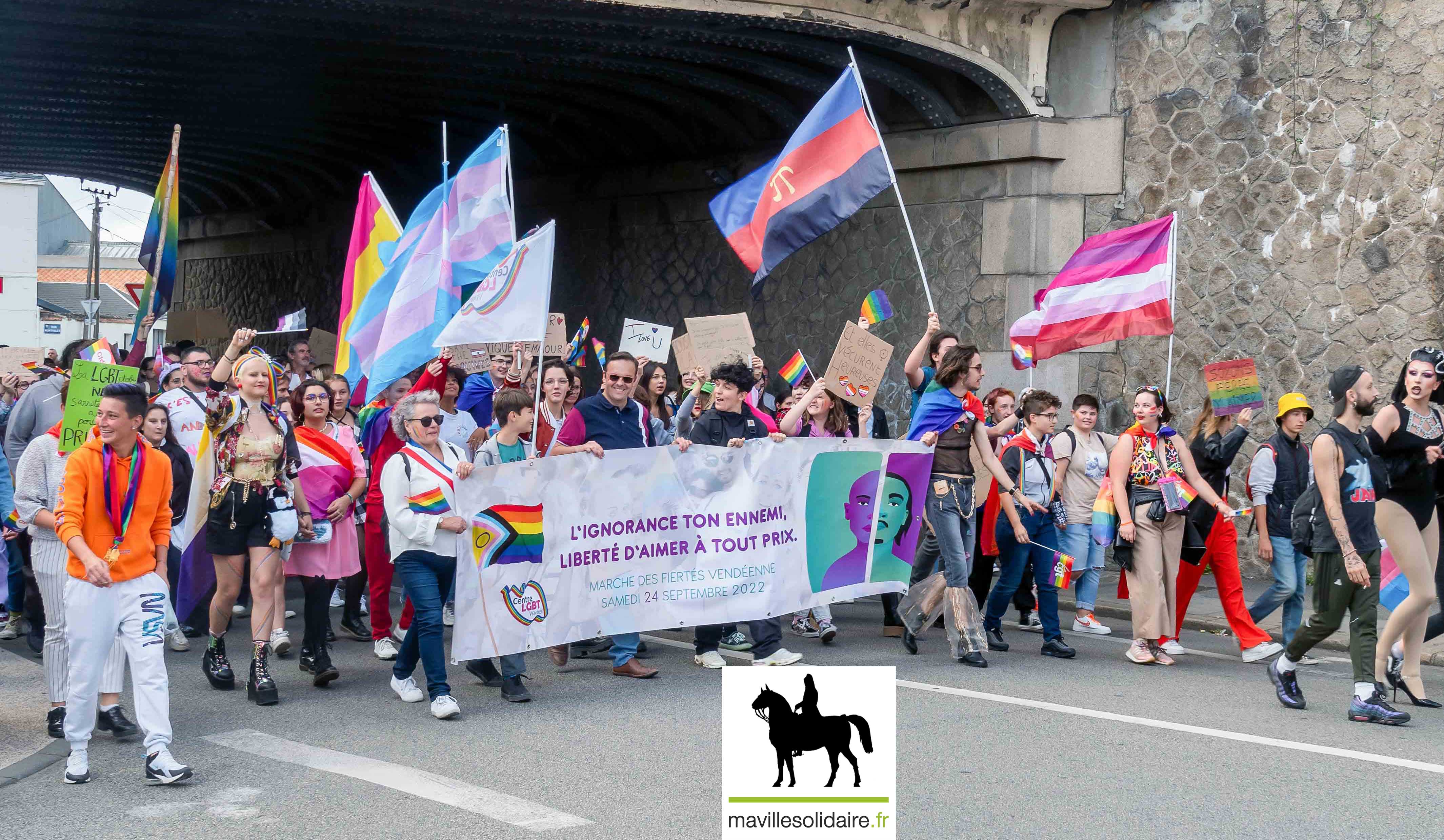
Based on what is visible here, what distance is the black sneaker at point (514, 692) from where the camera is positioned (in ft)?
24.6

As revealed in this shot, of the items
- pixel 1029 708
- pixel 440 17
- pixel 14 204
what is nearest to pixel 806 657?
pixel 1029 708

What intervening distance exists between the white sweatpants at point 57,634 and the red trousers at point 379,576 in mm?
2048

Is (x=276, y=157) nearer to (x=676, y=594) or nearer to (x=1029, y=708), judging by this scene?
(x=676, y=594)

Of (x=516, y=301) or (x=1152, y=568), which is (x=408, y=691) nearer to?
(x=516, y=301)

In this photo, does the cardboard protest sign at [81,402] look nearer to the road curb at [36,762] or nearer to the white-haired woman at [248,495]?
the white-haired woman at [248,495]

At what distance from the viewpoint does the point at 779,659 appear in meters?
8.34

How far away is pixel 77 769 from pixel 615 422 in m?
3.61

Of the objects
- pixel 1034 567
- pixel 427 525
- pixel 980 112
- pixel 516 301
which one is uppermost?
pixel 980 112

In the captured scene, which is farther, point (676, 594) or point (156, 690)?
point (676, 594)

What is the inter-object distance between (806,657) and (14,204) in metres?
67.4

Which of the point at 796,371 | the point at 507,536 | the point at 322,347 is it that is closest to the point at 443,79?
the point at 322,347

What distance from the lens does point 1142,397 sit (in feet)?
29.3

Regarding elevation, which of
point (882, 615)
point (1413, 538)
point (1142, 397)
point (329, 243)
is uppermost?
point (329, 243)

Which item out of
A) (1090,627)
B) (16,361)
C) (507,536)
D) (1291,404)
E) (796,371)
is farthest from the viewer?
(796,371)
